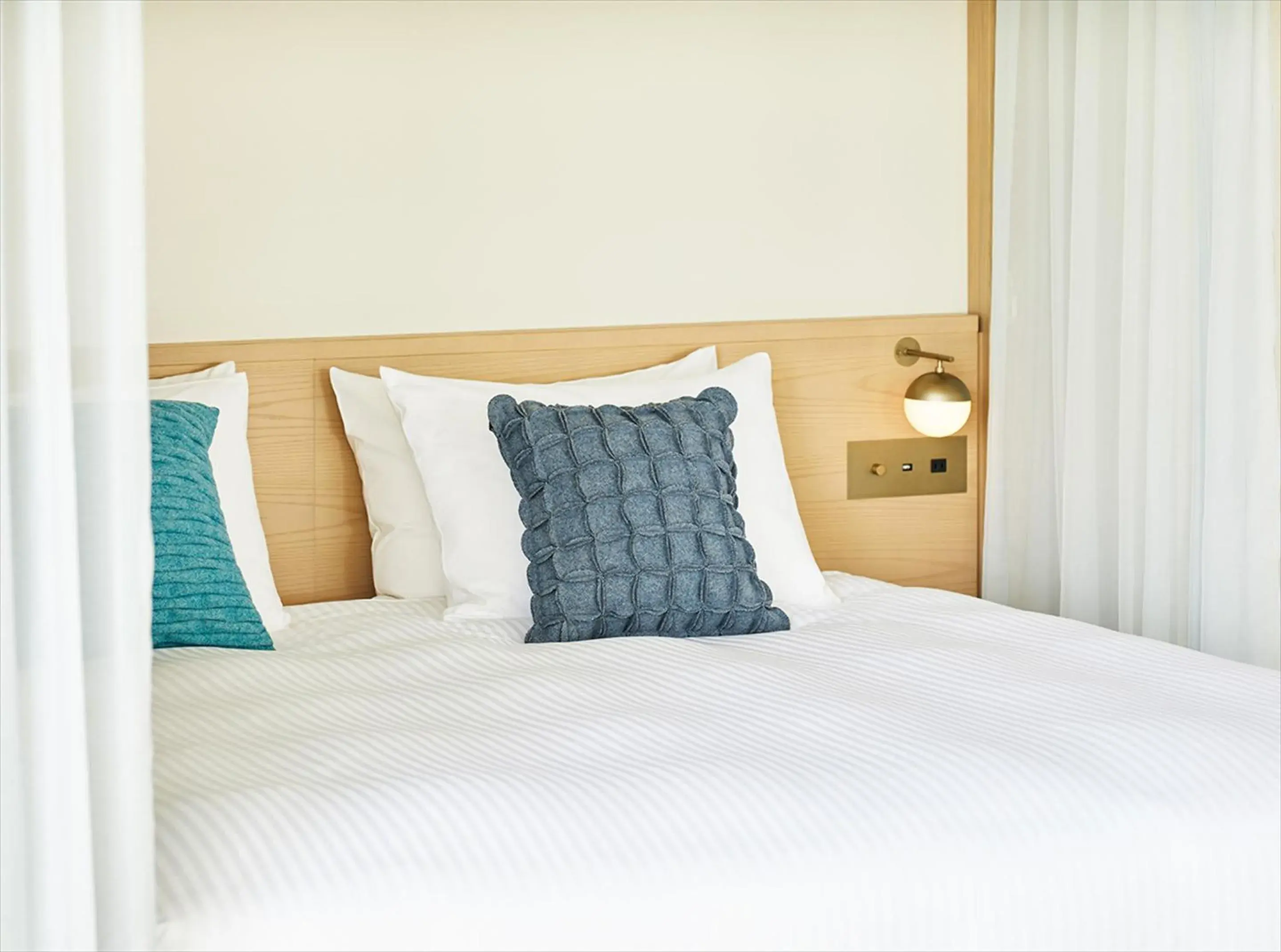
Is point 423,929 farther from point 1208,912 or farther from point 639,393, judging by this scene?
point 639,393

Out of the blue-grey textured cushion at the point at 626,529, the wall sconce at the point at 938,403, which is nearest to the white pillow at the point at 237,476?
the blue-grey textured cushion at the point at 626,529

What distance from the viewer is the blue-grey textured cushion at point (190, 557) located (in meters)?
2.20

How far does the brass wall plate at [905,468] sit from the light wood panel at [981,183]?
0.07 m

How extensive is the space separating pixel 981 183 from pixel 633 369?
2.99 feet

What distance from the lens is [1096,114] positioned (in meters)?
2.79

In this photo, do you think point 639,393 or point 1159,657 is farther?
point 639,393

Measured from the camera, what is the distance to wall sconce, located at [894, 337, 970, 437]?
3100 millimetres

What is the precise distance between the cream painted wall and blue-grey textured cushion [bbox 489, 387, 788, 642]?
1.90 feet

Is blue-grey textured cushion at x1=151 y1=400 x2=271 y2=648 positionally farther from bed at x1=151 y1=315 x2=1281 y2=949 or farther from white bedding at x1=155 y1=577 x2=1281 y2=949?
white bedding at x1=155 y1=577 x2=1281 y2=949

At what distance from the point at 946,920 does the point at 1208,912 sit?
11.9 inches

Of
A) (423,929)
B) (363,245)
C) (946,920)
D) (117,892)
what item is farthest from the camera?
(363,245)

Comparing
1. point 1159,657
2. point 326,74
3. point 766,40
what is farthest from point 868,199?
point 1159,657

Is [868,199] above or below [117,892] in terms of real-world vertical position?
above

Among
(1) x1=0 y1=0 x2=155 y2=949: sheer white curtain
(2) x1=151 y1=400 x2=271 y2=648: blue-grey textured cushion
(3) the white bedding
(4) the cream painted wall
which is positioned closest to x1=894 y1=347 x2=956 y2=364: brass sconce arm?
(4) the cream painted wall
